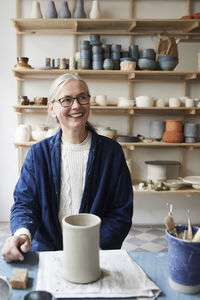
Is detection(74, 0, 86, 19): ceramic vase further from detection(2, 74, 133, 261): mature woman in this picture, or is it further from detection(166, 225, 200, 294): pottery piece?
detection(166, 225, 200, 294): pottery piece

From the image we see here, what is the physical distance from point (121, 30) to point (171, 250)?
3127mm

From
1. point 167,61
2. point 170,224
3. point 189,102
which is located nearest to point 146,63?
point 167,61

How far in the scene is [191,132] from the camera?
343 cm

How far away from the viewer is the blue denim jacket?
59.8 inches

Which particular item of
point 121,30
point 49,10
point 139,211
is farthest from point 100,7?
point 139,211

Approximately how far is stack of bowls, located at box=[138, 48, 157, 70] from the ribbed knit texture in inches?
79.7

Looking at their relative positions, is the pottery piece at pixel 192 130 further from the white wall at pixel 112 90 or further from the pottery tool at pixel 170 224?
the pottery tool at pixel 170 224

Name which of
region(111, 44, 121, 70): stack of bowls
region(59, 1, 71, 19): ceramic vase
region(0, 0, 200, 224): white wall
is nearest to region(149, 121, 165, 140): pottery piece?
region(0, 0, 200, 224): white wall

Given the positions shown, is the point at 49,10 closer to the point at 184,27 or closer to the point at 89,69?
the point at 89,69

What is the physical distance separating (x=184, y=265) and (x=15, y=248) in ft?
1.84

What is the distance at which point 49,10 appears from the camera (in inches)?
132

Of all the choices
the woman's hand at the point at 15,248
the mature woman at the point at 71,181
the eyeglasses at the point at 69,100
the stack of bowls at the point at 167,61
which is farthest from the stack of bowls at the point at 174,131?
the woman's hand at the point at 15,248

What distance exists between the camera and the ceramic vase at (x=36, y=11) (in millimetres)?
3348

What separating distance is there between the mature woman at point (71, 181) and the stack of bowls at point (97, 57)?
73.4 inches
